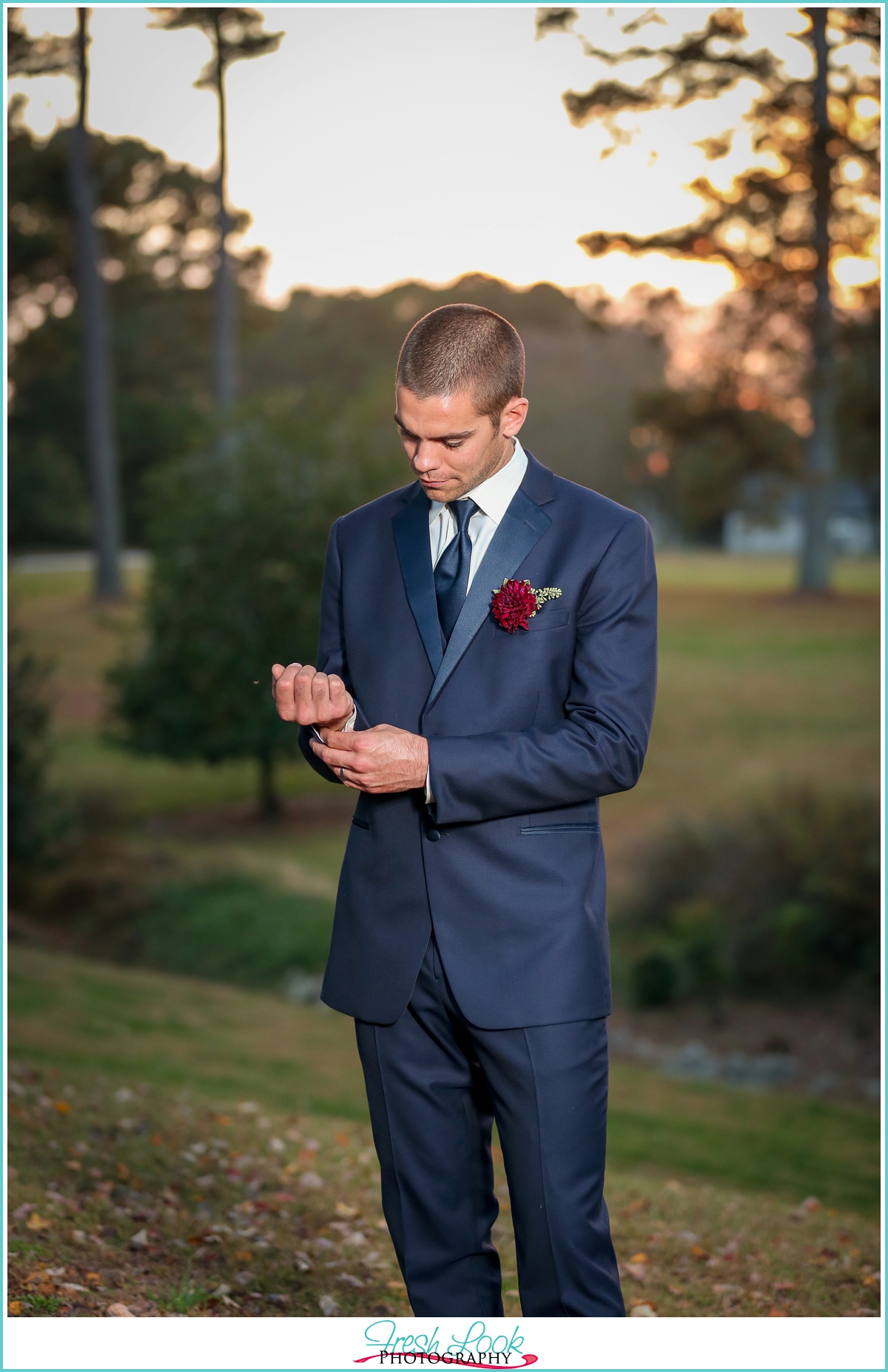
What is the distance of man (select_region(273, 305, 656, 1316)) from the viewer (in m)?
2.02

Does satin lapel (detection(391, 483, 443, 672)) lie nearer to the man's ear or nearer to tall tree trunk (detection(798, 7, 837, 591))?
the man's ear

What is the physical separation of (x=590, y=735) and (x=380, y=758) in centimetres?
34

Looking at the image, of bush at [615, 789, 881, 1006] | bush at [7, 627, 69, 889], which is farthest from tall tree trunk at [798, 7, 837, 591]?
bush at [7, 627, 69, 889]

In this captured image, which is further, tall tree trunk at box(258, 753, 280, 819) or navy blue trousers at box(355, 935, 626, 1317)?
tall tree trunk at box(258, 753, 280, 819)

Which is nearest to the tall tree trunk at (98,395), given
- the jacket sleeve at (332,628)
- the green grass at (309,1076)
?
the green grass at (309,1076)

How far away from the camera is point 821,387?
10.5 meters

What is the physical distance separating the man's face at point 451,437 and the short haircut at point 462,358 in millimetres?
15

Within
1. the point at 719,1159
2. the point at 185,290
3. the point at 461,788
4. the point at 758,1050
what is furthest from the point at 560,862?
the point at 185,290

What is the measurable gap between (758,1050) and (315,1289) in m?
6.22

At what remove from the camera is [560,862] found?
2.15 meters

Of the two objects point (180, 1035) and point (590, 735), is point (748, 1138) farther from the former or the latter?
point (590, 735)

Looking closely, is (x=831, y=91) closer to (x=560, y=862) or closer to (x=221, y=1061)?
(x=221, y=1061)

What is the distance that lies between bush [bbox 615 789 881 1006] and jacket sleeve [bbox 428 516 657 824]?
7.09m

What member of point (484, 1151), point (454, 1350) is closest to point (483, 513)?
point (484, 1151)
